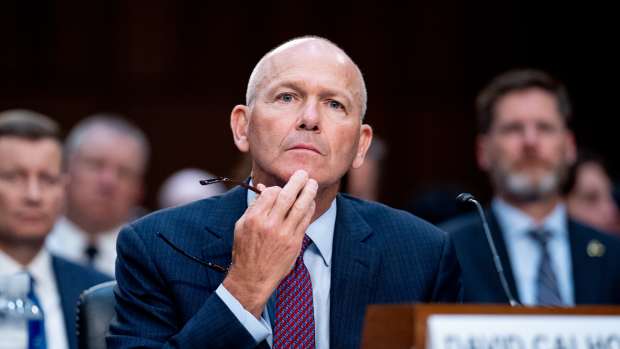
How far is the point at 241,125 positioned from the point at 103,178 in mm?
3367

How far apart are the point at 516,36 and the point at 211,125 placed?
2437mm

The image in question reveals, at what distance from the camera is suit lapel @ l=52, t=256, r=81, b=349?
3660mm

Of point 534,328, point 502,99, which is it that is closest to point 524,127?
point 502,99

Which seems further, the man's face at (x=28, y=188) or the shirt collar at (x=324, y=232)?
the man's face at (x=28, y=188)

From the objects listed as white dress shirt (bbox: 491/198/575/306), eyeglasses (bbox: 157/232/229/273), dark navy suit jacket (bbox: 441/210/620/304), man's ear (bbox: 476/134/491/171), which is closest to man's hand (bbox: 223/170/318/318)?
eyeglasses (bbox: 157/232/229/273)

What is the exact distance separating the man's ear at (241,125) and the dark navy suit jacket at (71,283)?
4.23 feet

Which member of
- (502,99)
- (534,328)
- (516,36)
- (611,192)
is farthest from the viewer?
(516,36)

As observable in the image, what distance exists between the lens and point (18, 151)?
424 cm

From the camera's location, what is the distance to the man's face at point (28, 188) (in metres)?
4.08

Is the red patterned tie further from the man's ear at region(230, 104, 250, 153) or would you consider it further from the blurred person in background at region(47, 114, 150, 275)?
the blurred person in background at region(47, 114, 150, 275)

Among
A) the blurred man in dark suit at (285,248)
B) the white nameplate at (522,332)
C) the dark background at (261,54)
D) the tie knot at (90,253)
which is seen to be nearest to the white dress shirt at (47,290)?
the tie knot at (90,253)

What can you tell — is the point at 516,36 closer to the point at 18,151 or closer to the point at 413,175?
the point at 413,175

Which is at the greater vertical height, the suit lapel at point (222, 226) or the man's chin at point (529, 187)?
the man's chin at point (529, 187)

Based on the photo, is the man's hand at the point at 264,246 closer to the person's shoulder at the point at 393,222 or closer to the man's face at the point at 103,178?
the person's shoulder at the point at 393,222
